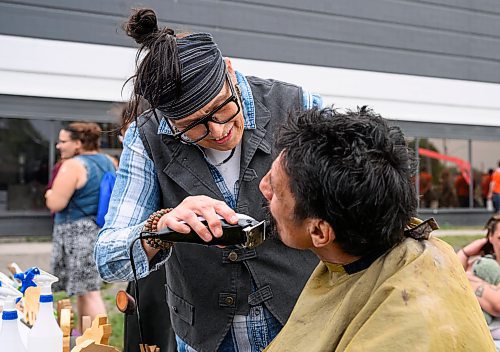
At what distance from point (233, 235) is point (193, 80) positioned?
375 mm

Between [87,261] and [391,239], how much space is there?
3.06 meters

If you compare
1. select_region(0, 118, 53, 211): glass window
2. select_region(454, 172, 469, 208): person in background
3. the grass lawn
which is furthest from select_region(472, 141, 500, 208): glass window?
select_region(0, 118, 53, 211): glass window

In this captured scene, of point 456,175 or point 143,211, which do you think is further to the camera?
point 456,175

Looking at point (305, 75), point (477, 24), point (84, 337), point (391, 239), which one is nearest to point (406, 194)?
point (391, 239)

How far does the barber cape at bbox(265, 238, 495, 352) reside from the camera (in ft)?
3.25

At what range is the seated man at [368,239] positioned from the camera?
1011 millimetres

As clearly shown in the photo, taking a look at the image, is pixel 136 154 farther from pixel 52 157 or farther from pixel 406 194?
pixel 52 157

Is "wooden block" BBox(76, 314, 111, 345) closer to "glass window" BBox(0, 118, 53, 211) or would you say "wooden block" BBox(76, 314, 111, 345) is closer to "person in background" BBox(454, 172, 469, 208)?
"glass window" BBox(0, 118, 53, 211)

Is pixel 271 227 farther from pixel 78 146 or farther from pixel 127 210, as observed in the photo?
pixel 78 146

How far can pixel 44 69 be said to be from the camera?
12.0ft

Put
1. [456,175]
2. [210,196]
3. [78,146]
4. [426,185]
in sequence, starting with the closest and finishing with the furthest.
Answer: [210,196]
[78,146]
[426,185]
[456,175]

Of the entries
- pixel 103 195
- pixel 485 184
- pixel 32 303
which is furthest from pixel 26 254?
pixel 485 184

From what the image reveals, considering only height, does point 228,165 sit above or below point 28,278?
above

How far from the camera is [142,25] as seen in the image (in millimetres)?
1428
